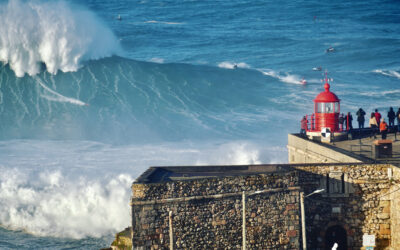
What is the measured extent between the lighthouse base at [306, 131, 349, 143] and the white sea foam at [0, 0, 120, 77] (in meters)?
25.3

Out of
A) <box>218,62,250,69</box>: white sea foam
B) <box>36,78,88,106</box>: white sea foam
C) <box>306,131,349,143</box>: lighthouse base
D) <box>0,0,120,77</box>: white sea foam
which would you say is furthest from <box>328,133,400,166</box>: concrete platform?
<box>218,62,250,69</box>: white sea foam

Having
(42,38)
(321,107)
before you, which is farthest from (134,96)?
(321,107)

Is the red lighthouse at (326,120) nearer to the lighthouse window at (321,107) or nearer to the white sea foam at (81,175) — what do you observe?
the lighthouse window at (321,107)

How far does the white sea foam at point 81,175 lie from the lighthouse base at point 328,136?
7.20 meters

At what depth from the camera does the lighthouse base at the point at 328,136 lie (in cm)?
2023

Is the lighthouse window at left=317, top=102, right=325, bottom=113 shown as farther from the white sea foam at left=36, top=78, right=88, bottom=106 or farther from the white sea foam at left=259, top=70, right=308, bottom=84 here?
the white sea foam at left=259, top=70, right=308, bottom=84

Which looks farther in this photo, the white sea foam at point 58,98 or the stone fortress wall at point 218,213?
the white sea foam at point 58,98

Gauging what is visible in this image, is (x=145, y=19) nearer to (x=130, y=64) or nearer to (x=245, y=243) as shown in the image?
(x=130, y=64)

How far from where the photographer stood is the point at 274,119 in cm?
3981

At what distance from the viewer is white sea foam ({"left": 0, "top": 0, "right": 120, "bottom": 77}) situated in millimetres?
41781

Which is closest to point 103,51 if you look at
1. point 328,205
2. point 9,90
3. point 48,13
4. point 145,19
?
point 48,13

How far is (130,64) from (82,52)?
3.72 m

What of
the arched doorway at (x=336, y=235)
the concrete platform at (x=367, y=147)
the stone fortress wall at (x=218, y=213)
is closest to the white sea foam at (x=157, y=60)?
the concrete platform at (x=367, y=147)

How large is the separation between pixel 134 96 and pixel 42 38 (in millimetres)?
6894
